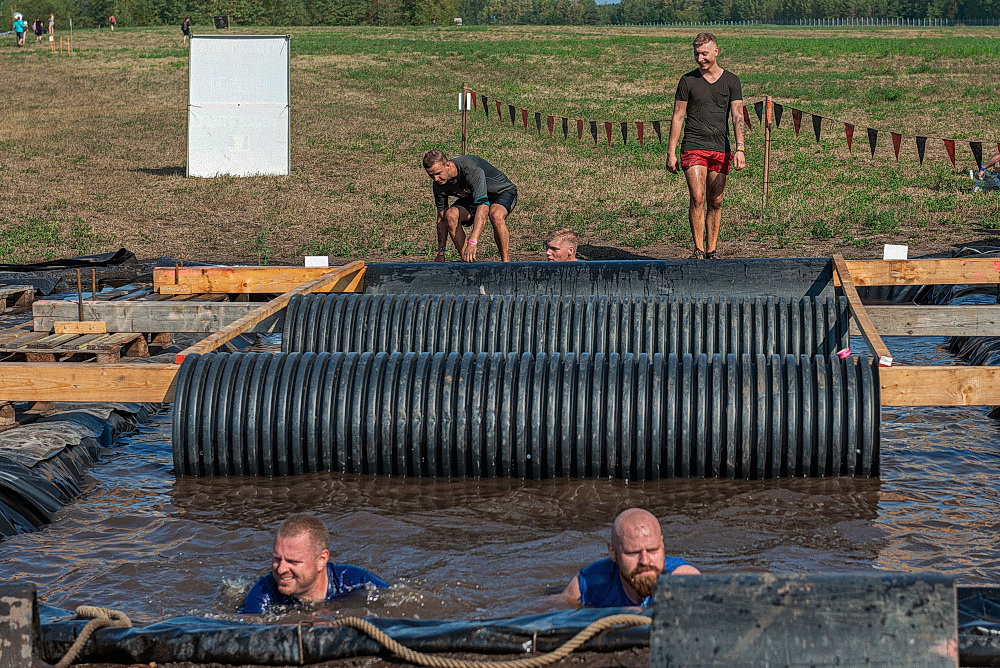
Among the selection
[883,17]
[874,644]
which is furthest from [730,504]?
[883,17]

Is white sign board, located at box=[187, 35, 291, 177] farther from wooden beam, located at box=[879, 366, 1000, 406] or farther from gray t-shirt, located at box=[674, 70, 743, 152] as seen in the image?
wooden beam, located at box=[879, 366, 1000, 406]

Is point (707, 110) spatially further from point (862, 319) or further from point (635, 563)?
point (635, 563)

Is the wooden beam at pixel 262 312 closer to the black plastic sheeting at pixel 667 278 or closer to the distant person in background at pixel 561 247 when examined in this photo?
the black plastic sheeting at pixel 667 278

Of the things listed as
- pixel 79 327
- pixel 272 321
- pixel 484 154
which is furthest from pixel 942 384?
pixel 484 154

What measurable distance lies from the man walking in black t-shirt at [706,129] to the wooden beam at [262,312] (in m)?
3.01

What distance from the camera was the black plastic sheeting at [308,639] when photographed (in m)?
3.71

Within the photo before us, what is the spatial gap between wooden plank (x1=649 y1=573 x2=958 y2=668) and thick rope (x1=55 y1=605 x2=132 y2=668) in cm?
186

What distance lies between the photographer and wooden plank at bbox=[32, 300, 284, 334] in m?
8.97

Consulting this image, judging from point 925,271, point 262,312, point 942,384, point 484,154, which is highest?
point 484,154

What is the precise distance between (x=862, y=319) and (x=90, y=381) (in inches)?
185

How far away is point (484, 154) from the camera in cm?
2547

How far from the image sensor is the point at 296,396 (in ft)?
21.8

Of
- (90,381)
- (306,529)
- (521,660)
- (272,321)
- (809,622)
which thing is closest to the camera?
(809,622)

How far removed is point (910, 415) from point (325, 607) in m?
4.92
